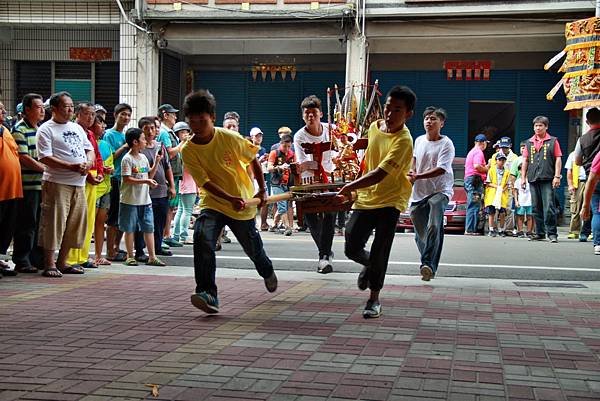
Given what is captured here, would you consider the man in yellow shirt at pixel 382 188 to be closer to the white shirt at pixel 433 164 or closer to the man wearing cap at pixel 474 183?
the white shirt at pixel 433 164

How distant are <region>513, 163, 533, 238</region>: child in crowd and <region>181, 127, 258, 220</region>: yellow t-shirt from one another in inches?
428

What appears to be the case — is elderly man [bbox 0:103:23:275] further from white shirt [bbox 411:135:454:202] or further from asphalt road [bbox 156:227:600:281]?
white shirt [bbox 411:135:454:202]

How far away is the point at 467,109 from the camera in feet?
77.2

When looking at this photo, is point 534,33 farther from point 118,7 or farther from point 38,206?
point 38,206

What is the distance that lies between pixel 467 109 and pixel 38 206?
54.1 feet

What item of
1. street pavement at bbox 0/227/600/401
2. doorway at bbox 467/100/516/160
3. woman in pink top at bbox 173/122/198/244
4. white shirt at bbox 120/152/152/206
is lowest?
street pavement at bbox 0/227/600/401

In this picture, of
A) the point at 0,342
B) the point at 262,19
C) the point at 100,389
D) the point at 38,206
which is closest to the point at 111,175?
the point at 38,206

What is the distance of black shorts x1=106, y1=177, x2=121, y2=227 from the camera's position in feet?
34.4

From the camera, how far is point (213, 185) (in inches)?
265

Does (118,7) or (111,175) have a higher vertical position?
(118,7)

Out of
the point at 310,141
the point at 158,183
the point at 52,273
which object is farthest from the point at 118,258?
the point at 310,141

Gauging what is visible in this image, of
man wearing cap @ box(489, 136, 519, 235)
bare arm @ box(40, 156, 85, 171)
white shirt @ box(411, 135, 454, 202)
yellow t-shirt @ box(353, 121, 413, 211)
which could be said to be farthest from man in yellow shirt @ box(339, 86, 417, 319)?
man wearing cap @ box(489, 136, 519, 235)

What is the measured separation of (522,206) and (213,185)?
11587mm

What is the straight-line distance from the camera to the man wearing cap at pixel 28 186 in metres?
9.07
